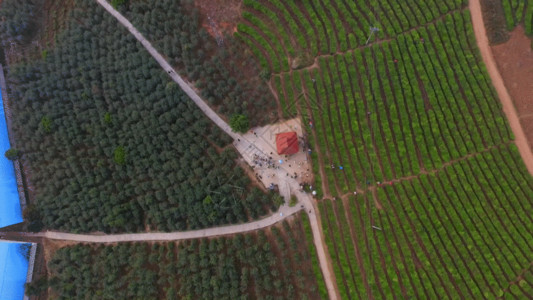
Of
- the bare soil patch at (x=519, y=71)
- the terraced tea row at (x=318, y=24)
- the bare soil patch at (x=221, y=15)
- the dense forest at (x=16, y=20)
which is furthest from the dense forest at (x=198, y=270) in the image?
the dense forest at (x=16, y=20)

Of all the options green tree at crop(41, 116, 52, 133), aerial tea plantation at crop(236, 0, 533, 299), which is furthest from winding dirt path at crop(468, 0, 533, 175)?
green tree at crop(41, 116, 52, 133)

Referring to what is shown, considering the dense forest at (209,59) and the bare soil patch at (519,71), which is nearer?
the bare soil patch at (519,71)

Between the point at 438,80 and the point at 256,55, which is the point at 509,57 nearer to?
the point at 438,80

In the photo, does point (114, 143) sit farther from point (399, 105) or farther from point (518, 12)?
point (518, 12)

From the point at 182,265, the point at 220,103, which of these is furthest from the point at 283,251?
the point at 220,103

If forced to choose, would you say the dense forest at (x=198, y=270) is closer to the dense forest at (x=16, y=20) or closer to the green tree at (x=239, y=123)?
the green tree at (x=239, y=123)

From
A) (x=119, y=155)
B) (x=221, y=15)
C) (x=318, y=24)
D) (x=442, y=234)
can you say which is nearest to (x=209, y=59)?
Answer: (x=221, y=15)
